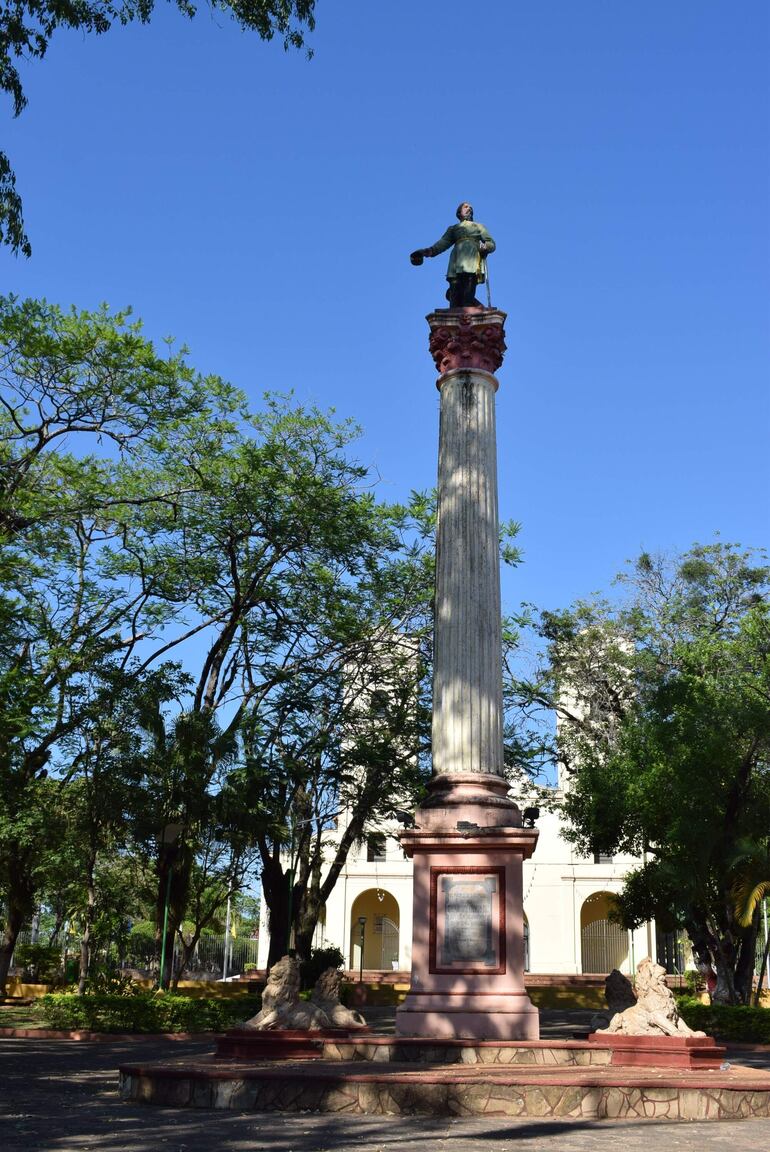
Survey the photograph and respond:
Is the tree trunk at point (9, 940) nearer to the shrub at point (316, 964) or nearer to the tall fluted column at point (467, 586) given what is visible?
the shrub at point (316, 964)

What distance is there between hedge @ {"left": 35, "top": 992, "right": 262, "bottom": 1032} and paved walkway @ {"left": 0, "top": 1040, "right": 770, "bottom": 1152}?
1121 cm

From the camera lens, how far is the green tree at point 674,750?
78.6 feet

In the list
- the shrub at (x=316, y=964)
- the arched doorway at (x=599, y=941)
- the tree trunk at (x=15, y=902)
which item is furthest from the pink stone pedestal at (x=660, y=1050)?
the arched doorway at (x=599, y=941)

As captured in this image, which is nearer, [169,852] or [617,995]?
[617,995]

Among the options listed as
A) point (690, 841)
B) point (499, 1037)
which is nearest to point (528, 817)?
point (499, 1037)

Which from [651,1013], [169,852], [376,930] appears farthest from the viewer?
[376,930]

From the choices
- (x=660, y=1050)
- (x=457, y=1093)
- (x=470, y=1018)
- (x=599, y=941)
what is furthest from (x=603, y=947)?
(x=457, y=1093)

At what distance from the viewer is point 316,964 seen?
28828mm

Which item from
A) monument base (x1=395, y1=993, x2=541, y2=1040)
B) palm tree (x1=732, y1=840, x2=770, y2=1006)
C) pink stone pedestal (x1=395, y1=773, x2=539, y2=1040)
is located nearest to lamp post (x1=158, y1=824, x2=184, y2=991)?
pink stone pedestal (x1=395, y1=773, x2=539, y2=1040)

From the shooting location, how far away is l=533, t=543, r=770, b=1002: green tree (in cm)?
2397

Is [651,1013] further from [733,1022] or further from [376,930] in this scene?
[376,930]

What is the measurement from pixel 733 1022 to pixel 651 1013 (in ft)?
33.0

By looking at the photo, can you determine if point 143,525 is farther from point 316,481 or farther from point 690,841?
point 690,841

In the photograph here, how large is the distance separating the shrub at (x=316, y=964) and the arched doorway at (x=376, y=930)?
1892 centimetres
